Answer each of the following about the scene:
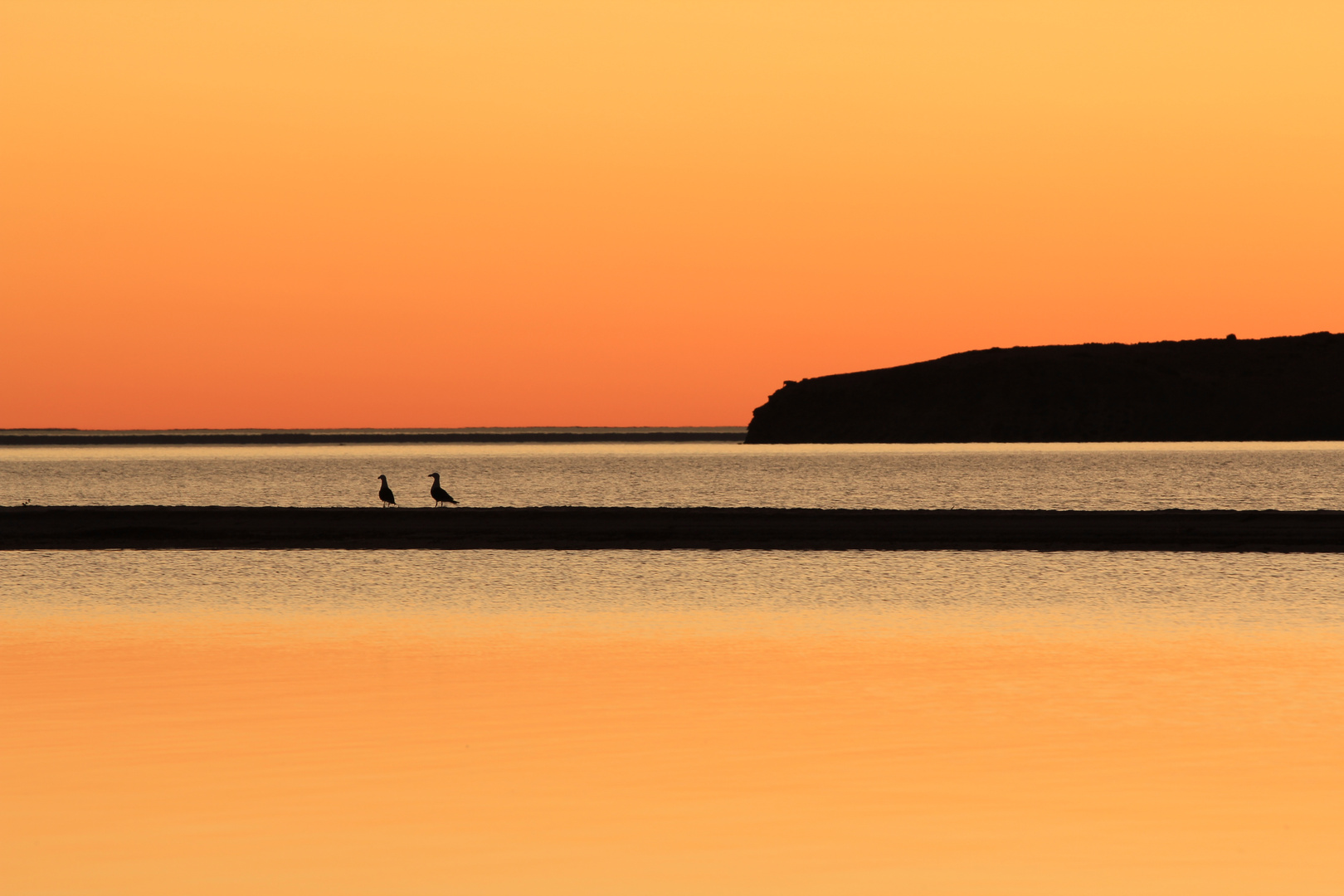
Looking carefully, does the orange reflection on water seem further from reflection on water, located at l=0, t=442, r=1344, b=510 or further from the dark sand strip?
reflection on water, located at l=0, t=442, r=1344, b=510

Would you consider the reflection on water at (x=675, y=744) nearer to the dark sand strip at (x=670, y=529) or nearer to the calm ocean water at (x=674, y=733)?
the calm ocean water at (x=674, y=733)

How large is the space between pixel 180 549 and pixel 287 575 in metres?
9.49

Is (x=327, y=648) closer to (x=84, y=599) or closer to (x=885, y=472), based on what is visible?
(x=84, y=599)

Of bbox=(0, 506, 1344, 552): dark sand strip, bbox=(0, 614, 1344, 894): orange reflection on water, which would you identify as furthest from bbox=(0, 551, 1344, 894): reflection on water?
bbox=(0, 506, 1344, 552): dark sand strip

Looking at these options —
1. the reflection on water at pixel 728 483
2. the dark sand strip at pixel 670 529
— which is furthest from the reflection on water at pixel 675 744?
the reflection on water at pixel 728 483

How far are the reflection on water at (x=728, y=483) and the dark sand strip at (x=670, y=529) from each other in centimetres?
2288

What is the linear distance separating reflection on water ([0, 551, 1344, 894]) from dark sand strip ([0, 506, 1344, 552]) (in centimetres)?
1360

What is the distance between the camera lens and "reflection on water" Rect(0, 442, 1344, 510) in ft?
266

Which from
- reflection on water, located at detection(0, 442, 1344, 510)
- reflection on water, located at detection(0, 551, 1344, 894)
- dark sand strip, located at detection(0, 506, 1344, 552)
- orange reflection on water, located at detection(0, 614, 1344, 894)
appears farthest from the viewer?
reflection on water, located at detection(0, 442, 1344, 510)

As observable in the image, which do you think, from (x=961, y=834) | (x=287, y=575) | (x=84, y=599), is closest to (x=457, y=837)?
(x=961, y=834)

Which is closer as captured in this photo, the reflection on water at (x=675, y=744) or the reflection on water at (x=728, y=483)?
the reflection on water at (x=675, y=744)

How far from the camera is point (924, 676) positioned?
19.9 meters

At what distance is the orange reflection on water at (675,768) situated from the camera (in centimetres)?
1102

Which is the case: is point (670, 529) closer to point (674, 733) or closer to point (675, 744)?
point (674, 733)
